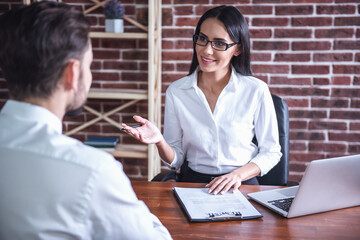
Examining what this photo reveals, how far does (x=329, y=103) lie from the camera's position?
2.59 metres

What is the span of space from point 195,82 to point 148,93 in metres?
0.73

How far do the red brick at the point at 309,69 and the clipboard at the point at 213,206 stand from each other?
1516 mm

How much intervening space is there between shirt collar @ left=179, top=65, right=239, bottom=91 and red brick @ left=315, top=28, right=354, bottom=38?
101cm

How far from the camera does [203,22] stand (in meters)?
1.75

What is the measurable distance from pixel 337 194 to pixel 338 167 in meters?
0.11

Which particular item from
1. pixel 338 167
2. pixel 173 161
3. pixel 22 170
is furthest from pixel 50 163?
pixel 173 161

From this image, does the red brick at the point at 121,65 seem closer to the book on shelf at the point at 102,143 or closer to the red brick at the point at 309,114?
the book on shelf at the point at 102,143

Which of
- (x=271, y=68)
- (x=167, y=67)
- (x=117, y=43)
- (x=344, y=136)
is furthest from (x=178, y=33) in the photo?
(x=344, y=136)

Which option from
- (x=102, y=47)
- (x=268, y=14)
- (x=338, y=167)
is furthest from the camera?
(x=102, y=47)

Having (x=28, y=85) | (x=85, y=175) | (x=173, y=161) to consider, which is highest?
(x=28, y=85)

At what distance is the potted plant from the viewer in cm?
248

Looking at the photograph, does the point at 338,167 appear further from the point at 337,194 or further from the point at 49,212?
the point at 49,212

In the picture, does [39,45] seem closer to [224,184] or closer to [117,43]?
[224,184]

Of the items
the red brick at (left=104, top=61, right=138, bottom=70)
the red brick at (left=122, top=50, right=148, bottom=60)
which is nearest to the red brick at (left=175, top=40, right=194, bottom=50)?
the red brick at (left=122, top=50, right=148, bottom=60)
